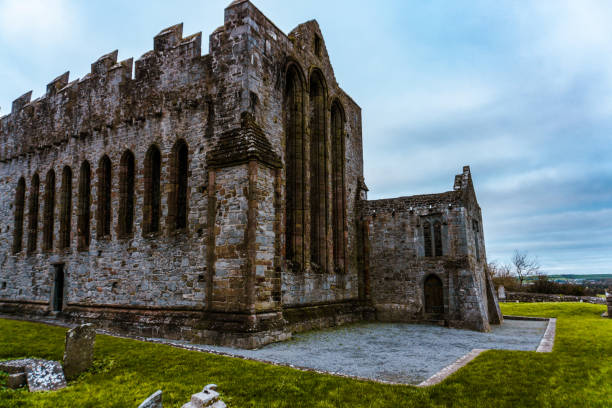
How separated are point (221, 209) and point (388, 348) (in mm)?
5896

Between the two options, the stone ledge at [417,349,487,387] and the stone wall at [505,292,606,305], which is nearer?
the stone ledge at [417,349,487,387]

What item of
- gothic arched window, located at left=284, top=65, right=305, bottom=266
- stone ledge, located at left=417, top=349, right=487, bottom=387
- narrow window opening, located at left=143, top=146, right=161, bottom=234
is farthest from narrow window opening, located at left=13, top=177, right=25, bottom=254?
stone ledge, located at left=417, top=349, right=487, bottom=387

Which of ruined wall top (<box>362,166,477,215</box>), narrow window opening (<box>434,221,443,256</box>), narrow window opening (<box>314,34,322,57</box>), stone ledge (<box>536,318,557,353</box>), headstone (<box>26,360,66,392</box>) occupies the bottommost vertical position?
stone ledge (<box>536,318,557,353</box>)

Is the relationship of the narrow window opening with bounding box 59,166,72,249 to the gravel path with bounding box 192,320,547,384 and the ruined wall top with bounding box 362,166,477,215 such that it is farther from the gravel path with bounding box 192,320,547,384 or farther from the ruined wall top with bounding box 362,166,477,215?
the ruined wall top with bounding box 362,166,477,215

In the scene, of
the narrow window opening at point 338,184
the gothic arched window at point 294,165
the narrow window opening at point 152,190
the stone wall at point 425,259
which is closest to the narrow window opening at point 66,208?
the narrow window opening at point 152,190

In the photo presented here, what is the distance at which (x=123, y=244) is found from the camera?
15102mm

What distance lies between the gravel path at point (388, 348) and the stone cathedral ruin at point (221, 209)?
0.93 m

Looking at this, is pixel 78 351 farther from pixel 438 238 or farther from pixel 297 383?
pixel 438 238

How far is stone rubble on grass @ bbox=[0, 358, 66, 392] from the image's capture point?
733 centimetres

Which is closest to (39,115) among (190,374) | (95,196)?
(95,196)

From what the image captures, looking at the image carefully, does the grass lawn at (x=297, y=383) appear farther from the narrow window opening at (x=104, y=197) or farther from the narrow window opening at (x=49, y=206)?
the narrow window opening at (x=49, y=206)

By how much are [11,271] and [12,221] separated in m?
2.35

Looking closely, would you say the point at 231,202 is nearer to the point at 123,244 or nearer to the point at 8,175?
the point at 123,244

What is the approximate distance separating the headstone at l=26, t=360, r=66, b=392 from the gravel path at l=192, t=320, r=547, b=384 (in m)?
3.51
